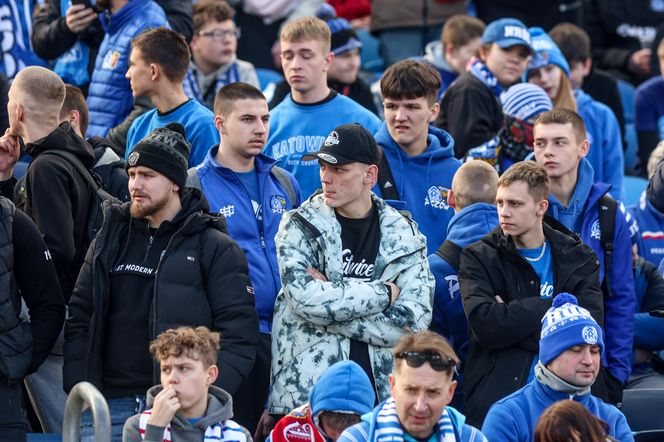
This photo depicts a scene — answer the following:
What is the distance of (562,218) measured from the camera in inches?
334

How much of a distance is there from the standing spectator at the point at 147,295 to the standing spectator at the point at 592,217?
2.19 metres

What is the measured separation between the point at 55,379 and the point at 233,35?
424 cm

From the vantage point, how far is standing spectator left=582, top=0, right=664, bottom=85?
1488 centimetres

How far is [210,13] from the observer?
11.2m

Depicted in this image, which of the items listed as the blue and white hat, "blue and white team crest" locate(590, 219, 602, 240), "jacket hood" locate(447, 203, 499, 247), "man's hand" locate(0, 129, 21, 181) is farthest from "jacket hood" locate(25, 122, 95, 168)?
the blue and white hat

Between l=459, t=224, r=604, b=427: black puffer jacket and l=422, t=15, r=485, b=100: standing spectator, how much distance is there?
13.6ft

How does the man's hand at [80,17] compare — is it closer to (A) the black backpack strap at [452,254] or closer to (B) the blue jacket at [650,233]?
(A) the black backpack strap at [452,254]

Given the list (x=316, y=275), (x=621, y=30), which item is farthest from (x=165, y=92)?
(x=621, y=30)

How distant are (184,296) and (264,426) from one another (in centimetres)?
85

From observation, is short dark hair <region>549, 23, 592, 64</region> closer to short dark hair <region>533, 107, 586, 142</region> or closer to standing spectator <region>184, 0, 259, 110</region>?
standing spectator <region>184, 0, 259, 110</region>

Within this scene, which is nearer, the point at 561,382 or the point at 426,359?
the point at 426,359

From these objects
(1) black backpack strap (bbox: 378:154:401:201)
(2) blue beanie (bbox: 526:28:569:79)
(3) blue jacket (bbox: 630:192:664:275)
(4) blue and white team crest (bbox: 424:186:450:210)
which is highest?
(2) blue beanie (bbox: 526:28:569:79)

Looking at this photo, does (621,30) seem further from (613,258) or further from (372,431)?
(372,431)

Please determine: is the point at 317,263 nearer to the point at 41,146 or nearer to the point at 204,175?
the point at 204,175
